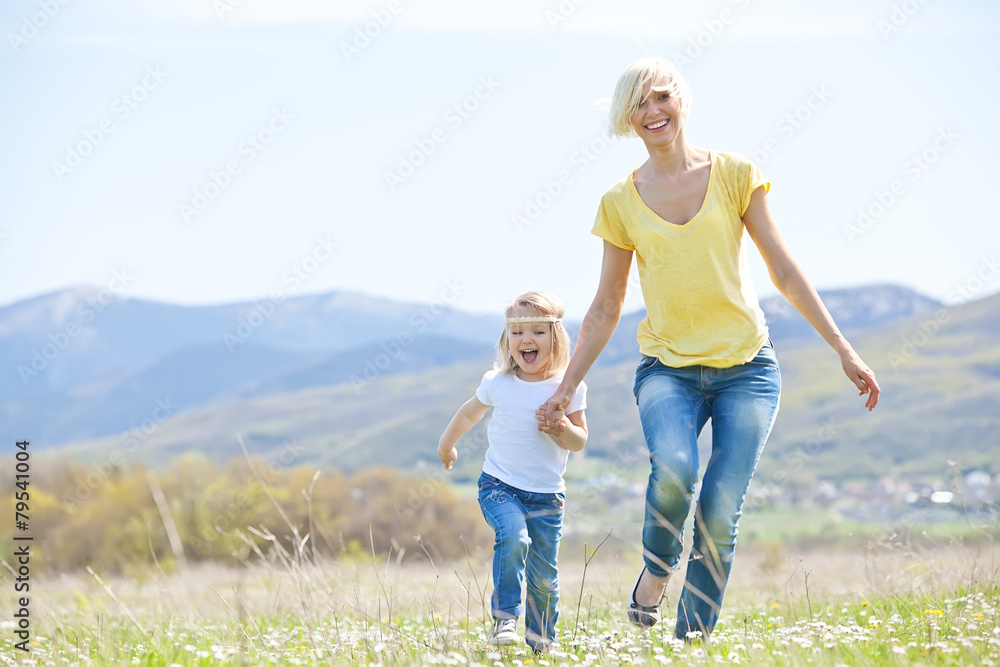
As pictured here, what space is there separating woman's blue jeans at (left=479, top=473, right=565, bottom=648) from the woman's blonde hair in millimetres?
1792

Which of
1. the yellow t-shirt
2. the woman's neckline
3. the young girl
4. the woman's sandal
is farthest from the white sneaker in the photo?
the woman's neckline

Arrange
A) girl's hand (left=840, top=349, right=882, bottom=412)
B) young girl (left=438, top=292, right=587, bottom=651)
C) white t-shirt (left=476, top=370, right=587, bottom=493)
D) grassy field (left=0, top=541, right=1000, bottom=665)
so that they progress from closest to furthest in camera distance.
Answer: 1. grassy field (left=0, top=541, right=1000, bottom=665)
2. girl's hand (left=840, top=349, right=882, bottom=412)
3. young girl (left=438, top=292, right=587, bottom=651)
4. white t-shirt (left=476, top=370, right=587, bottom=493)

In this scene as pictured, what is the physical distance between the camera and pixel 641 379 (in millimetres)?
4457

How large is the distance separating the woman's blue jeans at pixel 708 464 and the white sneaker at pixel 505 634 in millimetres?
661

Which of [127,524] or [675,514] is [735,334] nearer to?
[675,514]

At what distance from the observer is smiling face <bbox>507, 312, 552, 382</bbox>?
4.87 meters

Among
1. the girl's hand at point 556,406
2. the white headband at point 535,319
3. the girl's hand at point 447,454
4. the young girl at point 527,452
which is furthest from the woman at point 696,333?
the girl's hand at point 447,454

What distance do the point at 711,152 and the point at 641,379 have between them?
1079 millimetres

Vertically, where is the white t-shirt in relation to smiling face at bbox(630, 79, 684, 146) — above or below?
below

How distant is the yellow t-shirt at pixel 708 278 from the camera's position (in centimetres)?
418

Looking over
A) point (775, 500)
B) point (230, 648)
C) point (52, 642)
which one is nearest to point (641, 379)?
point (230, 648)

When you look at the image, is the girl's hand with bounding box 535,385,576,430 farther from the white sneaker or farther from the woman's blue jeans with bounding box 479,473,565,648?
the white sneaker

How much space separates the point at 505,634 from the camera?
4.24m

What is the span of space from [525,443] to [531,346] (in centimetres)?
49
